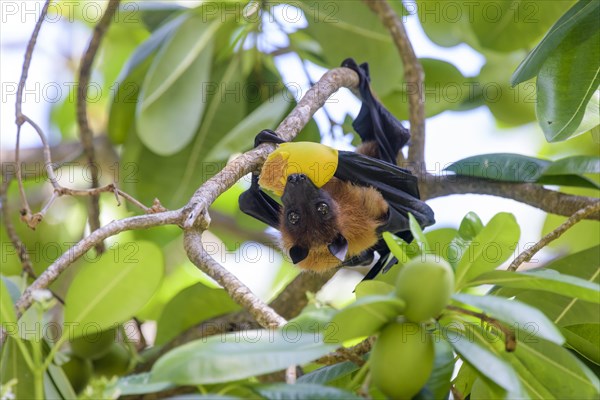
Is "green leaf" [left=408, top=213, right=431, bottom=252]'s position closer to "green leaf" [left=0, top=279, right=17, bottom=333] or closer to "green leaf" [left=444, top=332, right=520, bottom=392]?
"green leaf" [left=444, top=332, right=520, bottom=392]

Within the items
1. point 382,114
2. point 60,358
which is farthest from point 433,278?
point 382,114

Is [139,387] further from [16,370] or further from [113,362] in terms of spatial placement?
[113,362]

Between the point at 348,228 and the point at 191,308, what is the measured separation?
0.96 m

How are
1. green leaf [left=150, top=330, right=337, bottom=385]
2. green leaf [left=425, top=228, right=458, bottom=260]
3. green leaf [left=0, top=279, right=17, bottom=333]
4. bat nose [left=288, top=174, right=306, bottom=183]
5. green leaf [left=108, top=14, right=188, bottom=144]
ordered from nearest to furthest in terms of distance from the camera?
green leaf [left=150, top=330, right=337, bottom=385] < green leaf [left=0, top=279, right=17, bottom=333] < bat nose [left=288, top=174, right=306, bottom=183] < green leaf [left=425, top=228, right=458, bottom=260] < green leaf [left=108, top=14, right=188, bottom=144]

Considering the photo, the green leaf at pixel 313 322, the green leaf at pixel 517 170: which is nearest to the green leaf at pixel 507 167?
the green leaf at pixel 517 170

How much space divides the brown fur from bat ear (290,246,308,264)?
2cm

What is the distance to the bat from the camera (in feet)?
8.77

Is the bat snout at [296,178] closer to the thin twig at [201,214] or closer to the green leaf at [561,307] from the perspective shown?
the thin twig at [201,214]

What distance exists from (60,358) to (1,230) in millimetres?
1920

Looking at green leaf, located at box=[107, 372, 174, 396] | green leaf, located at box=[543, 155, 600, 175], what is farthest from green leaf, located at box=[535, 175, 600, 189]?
green leaf, located at box=[107, 372, 174, 396]

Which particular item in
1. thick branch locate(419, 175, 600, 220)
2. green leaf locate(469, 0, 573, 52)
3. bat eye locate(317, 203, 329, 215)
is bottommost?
bat eye locate(317, 203, 329, 215)

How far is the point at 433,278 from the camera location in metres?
1.37

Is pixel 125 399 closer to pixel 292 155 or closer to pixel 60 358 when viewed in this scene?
pixel 60 358

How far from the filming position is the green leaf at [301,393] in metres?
1.38
